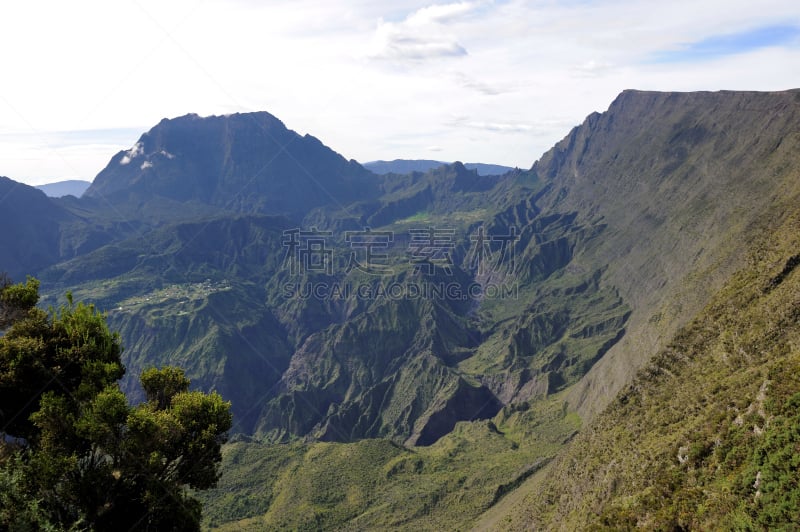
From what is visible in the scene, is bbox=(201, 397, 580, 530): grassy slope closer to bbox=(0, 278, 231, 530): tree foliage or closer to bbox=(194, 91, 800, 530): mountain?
bbox=(194, 91, 800, 530): mountain

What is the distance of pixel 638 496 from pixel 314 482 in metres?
80.5

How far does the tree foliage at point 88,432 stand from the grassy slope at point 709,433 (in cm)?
3171

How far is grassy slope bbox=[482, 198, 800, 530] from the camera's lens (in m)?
30.0

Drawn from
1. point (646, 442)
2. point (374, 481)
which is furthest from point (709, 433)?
point (374, 481)

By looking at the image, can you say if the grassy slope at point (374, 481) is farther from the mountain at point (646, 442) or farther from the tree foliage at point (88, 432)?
the tree foliage at point (88, 432)

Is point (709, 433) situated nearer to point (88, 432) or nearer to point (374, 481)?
point (88, 432)

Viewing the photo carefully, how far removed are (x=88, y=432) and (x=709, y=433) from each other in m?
45.9

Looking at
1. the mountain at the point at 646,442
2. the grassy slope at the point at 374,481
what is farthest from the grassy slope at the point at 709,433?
the grassy slope at the point at 374,481

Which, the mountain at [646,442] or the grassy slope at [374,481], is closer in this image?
the mountain at [646,442]

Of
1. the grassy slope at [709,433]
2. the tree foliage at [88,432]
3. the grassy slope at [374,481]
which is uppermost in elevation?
the tree foliage at [88,432]

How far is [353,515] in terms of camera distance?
95062 millimetres

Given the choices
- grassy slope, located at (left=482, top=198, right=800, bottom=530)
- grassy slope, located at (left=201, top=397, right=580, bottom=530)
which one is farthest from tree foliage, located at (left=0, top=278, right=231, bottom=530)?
grassy slope, located at (left=201, top=397, right=580, bottom=530)

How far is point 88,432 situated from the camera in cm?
3052

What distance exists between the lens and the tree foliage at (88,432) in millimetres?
30000
